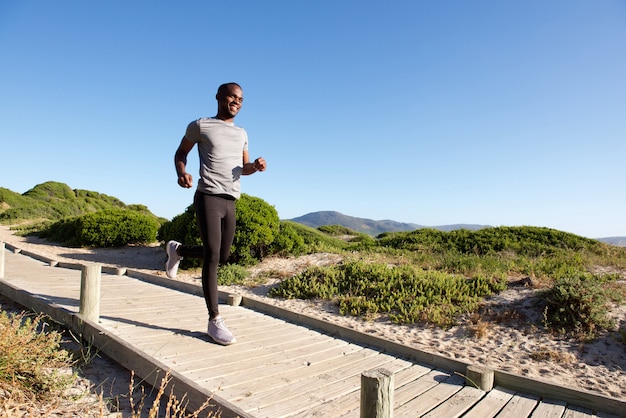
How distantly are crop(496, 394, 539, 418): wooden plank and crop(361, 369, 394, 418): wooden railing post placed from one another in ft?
5.25

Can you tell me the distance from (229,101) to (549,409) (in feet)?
11.4

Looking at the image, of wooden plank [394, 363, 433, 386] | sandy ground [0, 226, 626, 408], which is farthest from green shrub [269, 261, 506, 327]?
wooden plank [394, 363, 433, 386]

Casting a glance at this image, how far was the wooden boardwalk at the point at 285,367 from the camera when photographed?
2740 millimetres

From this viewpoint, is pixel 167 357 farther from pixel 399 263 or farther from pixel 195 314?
pixel 399 263

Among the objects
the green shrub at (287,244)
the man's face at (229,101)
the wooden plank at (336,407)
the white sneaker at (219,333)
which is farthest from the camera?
the green shrub at (287,244)

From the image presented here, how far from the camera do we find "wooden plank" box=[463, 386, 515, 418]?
274 cm

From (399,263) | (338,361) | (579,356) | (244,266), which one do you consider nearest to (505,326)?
(579,356)

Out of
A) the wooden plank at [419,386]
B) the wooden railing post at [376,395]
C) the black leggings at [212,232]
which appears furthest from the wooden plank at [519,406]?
the black leggings at [212,232]

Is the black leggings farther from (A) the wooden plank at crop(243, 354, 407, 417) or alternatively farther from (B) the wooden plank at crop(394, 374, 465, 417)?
(B) the wooden plank at crop(394, 374, 465, 417)

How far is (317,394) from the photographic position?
A: 2.88 meters

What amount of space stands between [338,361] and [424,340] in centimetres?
208

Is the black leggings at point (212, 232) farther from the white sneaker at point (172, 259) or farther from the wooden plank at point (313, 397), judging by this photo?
the wooden plank at point (313, 397)

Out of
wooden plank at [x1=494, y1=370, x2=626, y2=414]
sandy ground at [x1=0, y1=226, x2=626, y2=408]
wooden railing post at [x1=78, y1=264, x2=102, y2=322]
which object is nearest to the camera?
wooden plank at [x1=494, y1=370, x2=626, y2=414]

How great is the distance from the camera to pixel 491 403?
9.63 feet
